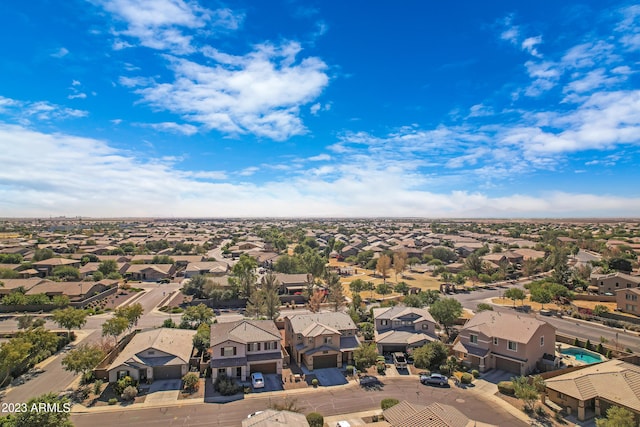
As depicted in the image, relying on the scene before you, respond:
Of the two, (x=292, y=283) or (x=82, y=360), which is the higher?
(x=82, y=360)

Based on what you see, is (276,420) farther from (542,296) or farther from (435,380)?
(542,296)

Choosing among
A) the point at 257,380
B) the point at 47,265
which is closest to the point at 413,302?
the point at 257,380

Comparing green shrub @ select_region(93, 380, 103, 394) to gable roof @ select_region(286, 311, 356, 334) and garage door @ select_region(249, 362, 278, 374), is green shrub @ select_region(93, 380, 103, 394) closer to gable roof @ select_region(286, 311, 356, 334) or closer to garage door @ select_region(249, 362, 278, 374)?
garage door @ select_region(249, 362, 278, 374)

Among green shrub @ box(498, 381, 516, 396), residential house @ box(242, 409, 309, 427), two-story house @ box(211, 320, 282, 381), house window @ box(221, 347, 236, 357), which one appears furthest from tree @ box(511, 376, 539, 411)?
house window @ box(221, 347, 236, 357)

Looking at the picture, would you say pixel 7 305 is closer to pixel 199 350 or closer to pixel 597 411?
pixel 199 350

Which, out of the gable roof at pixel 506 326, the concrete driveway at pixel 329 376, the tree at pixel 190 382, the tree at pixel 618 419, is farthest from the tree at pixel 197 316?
the tree at pixel 618 419

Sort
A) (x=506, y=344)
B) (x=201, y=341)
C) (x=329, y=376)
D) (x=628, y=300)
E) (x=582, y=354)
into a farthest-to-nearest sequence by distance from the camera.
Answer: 1. (x=628, y=300)
2. (x=582, y=354)
3. (x=201, y=341)
4. (x=506, y=344)
5. (x=329, y=376)

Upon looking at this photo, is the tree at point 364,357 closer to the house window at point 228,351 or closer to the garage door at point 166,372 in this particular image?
the house window at point 228,351

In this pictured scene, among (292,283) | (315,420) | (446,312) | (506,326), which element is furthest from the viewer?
(292,283)
